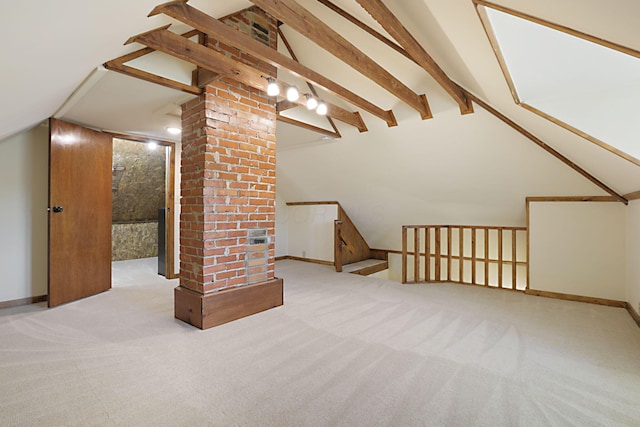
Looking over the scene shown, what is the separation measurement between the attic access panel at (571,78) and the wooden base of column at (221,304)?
2.72m

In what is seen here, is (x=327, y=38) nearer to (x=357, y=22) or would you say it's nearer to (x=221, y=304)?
(x=357, y=22)

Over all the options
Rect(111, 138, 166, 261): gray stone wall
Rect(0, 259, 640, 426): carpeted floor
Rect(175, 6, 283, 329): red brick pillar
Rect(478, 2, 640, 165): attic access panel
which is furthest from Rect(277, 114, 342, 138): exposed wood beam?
Rect(111, 138, 166, 261): gray stone wall

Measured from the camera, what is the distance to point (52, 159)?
122 inches

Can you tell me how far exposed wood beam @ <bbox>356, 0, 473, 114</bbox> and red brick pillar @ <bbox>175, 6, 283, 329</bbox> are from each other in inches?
54.5

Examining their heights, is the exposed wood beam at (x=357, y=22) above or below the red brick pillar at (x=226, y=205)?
above

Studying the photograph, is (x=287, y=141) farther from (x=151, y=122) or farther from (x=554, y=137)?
(x=554, y=137)

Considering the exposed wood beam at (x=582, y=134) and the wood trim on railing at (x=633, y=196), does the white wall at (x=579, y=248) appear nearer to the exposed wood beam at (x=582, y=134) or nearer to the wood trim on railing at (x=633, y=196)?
the wood trim on railing at (x=633, y=196)

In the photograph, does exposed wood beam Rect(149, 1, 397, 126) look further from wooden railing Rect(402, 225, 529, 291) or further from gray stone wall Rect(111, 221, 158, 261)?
gray stone wall Rect(111, 221, 158, 261)

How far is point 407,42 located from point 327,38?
596 millimetres

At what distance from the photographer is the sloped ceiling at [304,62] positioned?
1.21m

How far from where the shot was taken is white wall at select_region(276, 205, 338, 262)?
19.3ft

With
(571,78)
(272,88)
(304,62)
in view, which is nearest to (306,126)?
(304,62)

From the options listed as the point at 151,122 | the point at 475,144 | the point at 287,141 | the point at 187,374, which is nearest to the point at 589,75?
the point at 475,144

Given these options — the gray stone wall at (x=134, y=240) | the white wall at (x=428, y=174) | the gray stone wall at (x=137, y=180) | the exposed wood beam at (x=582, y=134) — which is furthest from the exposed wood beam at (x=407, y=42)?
the gray stone wall at (x=134, y=240)
